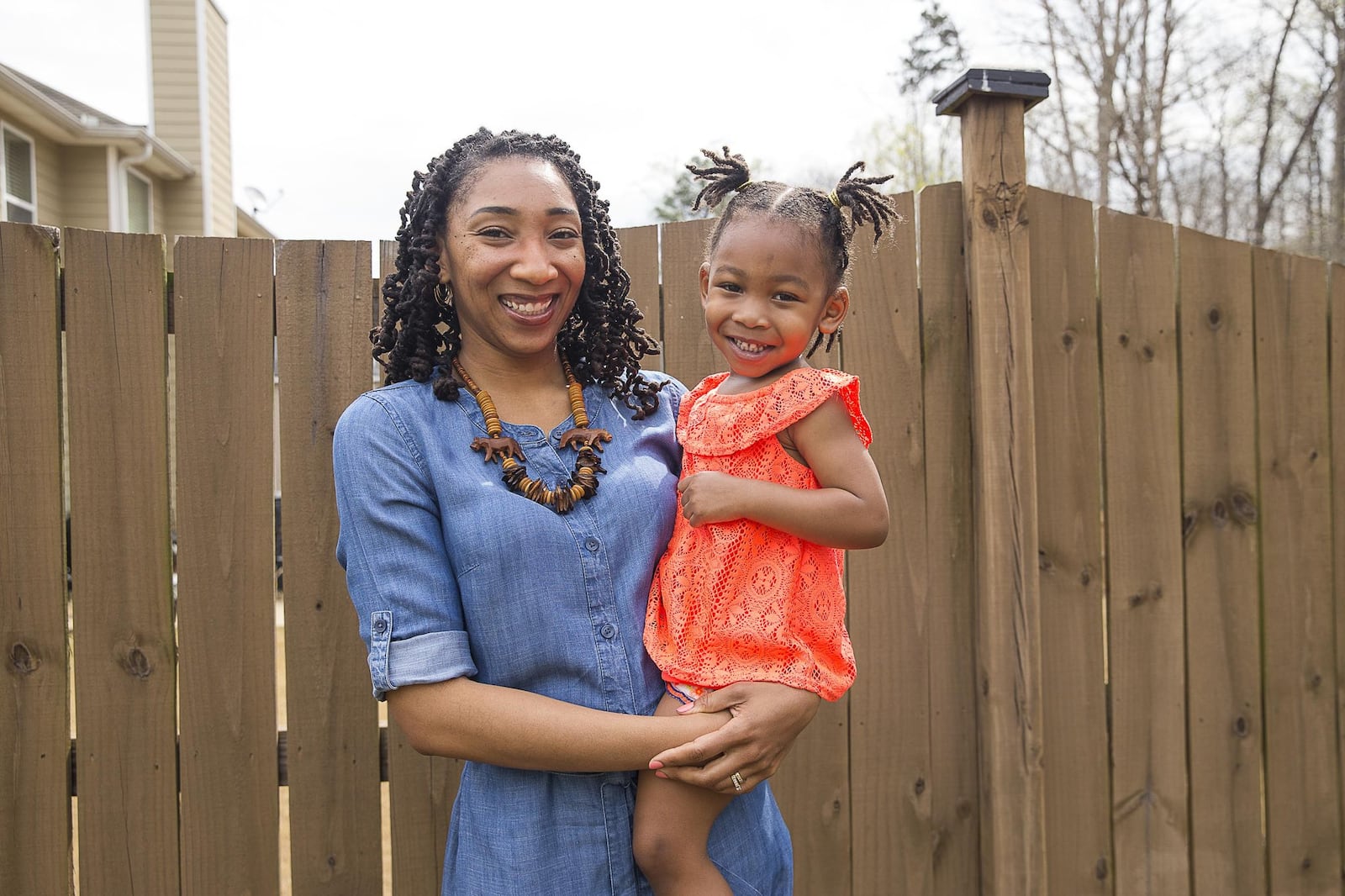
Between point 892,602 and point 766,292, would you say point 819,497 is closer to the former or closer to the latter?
point 766,292

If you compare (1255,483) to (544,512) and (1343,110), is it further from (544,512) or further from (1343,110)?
(1343,110)

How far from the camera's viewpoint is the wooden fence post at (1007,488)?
9.20 feet

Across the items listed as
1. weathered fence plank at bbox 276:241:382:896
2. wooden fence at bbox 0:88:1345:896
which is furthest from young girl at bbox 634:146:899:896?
weathered fence plank at bbox 276:241:382:896

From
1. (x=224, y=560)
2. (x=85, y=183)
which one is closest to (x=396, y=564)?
(x=224, y=560)

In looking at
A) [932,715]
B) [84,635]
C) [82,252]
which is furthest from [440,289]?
[932,715]

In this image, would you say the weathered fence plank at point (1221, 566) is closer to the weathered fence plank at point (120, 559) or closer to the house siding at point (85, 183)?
the weathered fence plank at point (120, 559)

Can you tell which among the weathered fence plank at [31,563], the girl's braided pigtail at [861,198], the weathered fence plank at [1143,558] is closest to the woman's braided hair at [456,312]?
the girl's braided pigtail at [861,198]

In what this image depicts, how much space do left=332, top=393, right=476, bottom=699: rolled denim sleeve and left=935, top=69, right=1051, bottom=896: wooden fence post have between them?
1777 mm

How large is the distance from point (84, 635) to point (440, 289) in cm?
148

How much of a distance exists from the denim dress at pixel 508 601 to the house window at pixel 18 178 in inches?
463

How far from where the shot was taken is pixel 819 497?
1729mm

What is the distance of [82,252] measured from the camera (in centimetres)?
253

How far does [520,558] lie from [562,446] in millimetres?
263

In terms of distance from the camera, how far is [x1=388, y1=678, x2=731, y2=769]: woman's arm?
1540mm
